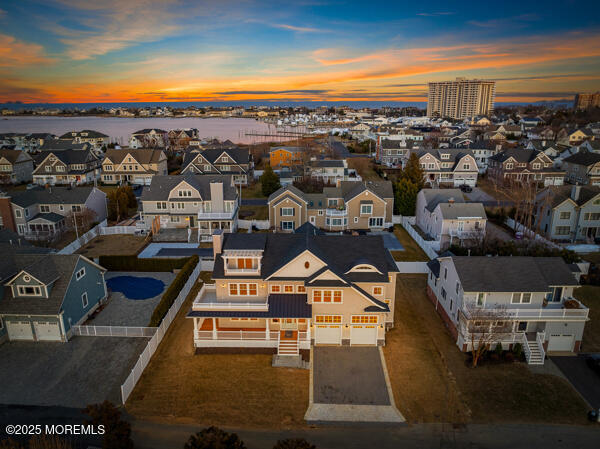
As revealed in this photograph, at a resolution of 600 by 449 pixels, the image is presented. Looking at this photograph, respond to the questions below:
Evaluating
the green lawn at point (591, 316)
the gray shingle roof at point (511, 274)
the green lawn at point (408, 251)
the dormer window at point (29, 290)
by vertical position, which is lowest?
the green lawn at point (591, 316)

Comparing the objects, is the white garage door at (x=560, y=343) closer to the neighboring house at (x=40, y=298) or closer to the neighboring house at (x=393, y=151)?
the neighboring house at (x=40, y=298)

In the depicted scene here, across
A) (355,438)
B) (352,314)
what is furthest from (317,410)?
(352,314)

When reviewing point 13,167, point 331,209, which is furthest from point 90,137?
point 331,209

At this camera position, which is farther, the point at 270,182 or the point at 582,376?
the point at 270,182

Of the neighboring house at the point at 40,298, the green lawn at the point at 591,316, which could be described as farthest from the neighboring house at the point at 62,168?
the green lawn at the point at 591,316

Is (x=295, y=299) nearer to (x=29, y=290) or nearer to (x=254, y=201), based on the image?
(x=29, y=290)

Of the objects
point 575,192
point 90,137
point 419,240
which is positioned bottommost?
point 419,240
